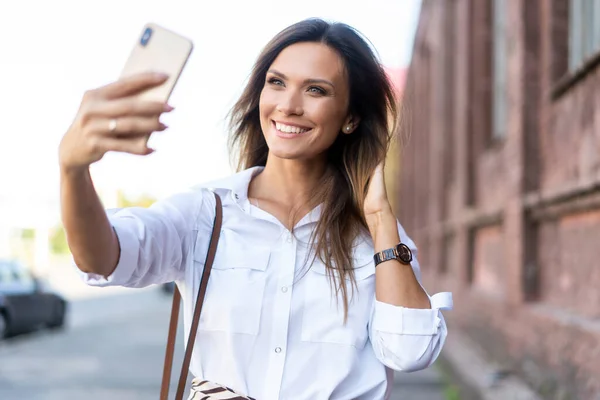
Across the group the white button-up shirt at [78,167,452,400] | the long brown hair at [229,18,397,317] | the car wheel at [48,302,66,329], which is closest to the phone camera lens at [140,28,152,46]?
the white button-up shirt at [78,167,452,400]

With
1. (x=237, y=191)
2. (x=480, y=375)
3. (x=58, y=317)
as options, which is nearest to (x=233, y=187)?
(x=237, y=191)

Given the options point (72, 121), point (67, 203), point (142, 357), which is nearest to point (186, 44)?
point (72, 121)

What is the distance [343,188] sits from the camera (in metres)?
2.79

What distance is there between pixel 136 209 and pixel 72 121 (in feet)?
1.98

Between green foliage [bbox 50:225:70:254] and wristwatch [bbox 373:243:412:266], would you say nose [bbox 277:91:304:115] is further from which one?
green foliage [bbox 50:225:70:254]

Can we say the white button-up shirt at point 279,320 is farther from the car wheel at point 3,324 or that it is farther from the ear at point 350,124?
the car wheel at point 3,324

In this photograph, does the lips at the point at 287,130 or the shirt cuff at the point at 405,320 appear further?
the lips at the point at 287,130

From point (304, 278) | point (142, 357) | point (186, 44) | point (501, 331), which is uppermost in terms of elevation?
point (186, 44)

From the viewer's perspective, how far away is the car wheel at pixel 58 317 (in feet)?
55.3

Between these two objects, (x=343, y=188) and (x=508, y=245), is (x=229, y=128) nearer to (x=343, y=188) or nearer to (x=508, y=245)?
(x=343, y=188)

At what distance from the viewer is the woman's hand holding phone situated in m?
1.66

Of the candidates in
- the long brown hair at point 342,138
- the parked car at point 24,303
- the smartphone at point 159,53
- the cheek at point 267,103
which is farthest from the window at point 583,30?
the parked car at point 24,303

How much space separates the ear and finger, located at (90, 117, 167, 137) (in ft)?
3.99

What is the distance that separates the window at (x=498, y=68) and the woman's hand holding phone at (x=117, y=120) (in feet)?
29.3
